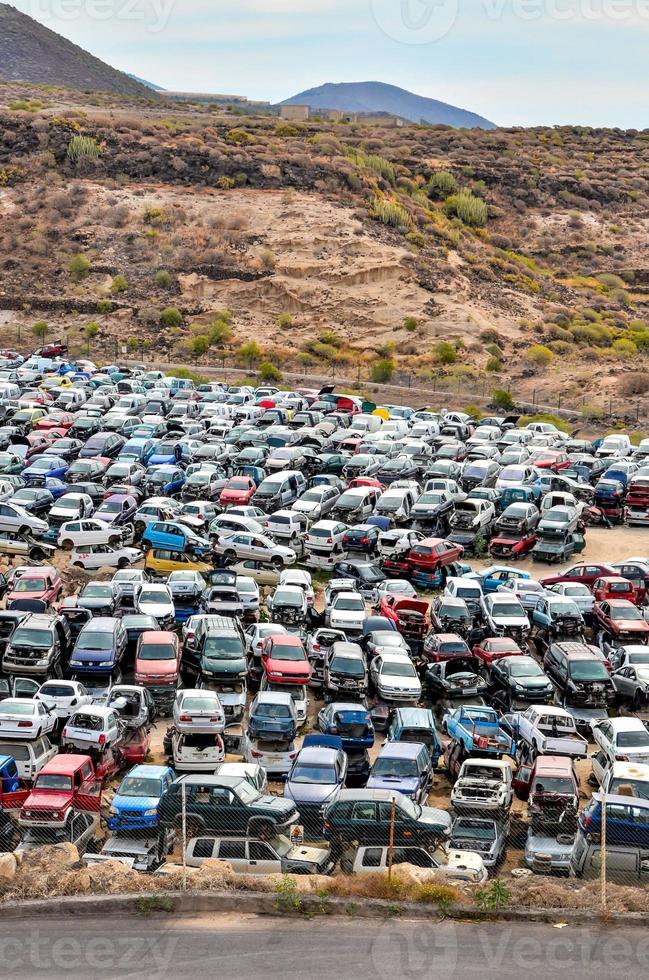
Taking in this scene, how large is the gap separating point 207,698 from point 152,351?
54164mm

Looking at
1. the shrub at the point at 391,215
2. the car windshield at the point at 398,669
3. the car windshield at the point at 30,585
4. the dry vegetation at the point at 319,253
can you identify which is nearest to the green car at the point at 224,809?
the car windshield at the point at 398,669

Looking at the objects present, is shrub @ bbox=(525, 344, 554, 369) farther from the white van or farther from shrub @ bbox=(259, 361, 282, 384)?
the white van

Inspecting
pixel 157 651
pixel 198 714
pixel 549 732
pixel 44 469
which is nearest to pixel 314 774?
pixel 198 714

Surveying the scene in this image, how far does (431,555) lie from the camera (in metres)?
33.9

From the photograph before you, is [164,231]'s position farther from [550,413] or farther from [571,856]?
[571,856]

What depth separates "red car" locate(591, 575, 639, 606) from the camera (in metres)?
31.4

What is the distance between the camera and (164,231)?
87.7 m

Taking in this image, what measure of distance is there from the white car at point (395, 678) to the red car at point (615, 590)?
7.47 m

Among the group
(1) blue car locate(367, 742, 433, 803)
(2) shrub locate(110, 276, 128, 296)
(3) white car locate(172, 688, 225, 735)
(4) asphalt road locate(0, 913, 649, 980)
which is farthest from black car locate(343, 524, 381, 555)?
(2) shrub locate(110, 276, 128, 296)

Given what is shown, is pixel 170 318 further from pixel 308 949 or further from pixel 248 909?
pixel 308 949

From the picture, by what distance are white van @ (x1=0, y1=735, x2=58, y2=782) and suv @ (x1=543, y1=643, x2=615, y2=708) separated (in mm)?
10145

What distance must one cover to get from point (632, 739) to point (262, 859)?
808 centimetres

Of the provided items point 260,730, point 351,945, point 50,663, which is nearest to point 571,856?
point 351,945

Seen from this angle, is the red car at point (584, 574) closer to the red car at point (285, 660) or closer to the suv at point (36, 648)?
the red car at point (285, 660)
